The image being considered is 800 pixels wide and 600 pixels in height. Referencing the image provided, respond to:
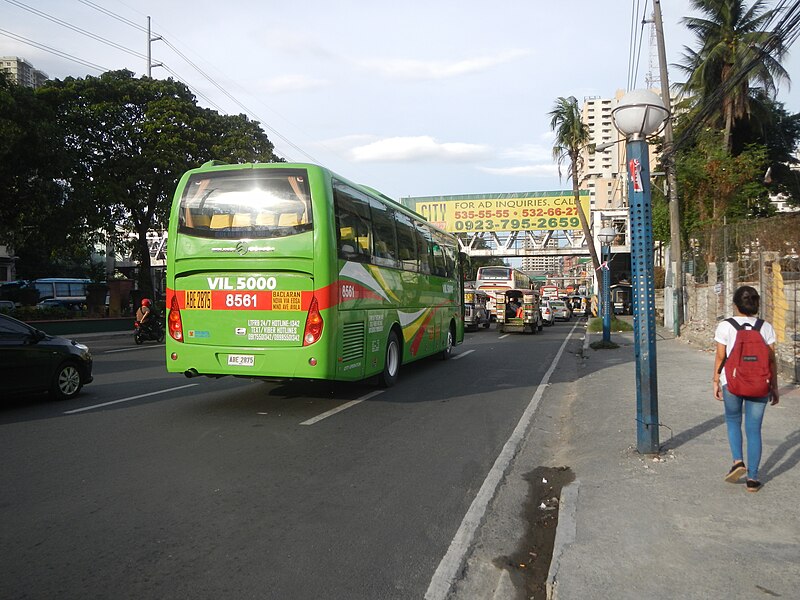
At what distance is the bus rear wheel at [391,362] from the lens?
10953 mm

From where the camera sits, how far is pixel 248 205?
856 cm

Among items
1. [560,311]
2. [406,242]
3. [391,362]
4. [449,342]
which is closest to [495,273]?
[560,311]

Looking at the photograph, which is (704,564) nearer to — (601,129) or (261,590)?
(261,590)

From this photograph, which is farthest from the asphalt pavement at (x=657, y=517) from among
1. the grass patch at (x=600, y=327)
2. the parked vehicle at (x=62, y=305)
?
the parked vehicle at (x=62, y=305)

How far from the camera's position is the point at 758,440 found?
4.96 m

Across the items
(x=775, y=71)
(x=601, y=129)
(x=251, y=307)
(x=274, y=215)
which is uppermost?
(x=601, y=129)

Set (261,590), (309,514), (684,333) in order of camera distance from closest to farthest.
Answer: (261,590) → (309,514) → (684,333)

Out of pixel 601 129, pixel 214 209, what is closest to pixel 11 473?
pixel 214 209

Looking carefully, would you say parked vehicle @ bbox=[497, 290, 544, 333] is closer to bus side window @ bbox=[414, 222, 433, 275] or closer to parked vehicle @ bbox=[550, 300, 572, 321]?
bus side window @ bbox=[414, 222, 433, 275]

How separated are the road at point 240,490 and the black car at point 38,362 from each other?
1.07 feet

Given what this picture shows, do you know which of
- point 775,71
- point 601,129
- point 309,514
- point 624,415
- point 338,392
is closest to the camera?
point 309,514

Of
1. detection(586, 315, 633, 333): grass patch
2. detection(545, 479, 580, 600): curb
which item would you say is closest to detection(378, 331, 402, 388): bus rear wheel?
detection(545, 479, 580, 600): curb

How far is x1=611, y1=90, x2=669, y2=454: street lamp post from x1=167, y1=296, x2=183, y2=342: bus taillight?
598cm

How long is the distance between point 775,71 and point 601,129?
150 m
